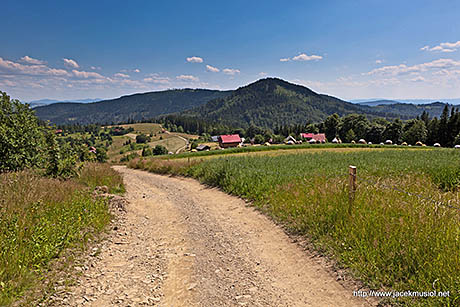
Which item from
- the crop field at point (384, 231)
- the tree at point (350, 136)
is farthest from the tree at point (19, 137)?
the tree at point (350, 136)

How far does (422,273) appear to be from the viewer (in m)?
4.08

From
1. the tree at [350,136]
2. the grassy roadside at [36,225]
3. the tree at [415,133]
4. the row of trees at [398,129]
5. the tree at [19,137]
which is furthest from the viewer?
the tree at [350,136]

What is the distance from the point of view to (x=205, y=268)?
5352mm

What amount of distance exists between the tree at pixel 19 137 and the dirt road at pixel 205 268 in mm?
6064

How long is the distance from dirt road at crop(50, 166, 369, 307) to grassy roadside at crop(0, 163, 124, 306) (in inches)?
26.9

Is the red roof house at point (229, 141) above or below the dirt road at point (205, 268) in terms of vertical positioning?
below

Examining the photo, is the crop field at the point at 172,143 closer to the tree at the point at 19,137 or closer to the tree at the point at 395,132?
the tree at the point at 395,132

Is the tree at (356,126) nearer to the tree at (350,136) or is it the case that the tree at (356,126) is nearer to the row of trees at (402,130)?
the row of trees at (402,130)

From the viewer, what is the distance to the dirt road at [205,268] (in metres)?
4.30

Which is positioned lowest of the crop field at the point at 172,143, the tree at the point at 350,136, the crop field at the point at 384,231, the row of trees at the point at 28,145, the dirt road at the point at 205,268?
the crop field at the point at 172,143

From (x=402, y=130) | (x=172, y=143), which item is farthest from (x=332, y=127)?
(x=172, y=143)

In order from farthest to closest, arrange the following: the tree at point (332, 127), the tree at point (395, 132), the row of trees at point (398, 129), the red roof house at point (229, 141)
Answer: the red roof house at point (229, 141), the tree at point (332, 127), the tree at point (395, 132), the row of trees at point (398, 129)

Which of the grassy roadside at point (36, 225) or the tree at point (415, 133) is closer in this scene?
the grassy roadside at point (36, 225)

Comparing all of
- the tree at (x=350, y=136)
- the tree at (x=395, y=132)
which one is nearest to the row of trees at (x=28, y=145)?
the tree at (x=395, y=132)
